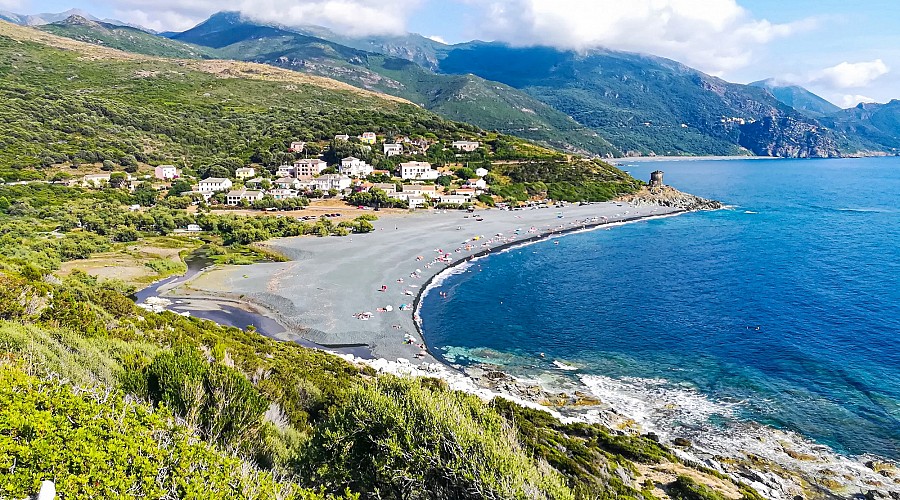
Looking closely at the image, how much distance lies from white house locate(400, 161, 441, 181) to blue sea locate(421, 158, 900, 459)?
121ft

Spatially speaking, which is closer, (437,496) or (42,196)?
(437,496)

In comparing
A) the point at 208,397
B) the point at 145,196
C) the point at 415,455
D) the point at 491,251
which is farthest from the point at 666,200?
the point at 208,397

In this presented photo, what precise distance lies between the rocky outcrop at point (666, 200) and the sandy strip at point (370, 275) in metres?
23.0

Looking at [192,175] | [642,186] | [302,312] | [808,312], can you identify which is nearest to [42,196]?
[192,175]

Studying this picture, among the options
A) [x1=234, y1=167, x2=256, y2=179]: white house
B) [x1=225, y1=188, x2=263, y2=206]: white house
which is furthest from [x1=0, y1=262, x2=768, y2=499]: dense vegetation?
[x1=234, y1=167, x2=256, y2=179]: white house

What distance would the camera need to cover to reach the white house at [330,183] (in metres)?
87.6

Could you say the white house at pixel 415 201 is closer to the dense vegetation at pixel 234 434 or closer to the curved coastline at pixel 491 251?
the curved coastline at pixel 491 251

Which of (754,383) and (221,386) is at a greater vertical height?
(221,386)

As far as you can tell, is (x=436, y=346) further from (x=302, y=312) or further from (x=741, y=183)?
(x=741, y=183)

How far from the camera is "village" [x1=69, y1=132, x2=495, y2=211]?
78500 mm

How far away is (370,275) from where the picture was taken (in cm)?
4606

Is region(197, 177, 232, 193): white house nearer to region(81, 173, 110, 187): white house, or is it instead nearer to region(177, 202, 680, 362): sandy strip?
region(81, 173, 110, 187): white house

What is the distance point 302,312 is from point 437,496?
1125 inches

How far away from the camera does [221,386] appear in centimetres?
1300
